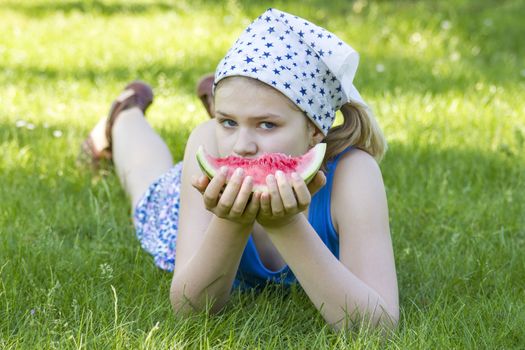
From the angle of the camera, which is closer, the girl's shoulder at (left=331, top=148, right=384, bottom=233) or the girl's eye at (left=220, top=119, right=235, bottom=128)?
the girl's eye at (left=220, top=119, right=235, bottom=128)

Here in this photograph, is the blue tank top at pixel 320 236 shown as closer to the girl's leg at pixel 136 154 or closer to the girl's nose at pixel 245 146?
the girl's nose at pixel 245 146

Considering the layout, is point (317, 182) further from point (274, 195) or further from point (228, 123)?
point (228, 123)

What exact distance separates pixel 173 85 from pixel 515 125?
2.49m

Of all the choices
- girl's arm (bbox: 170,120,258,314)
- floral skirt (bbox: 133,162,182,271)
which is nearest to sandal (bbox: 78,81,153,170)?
floral skirt (bbox: 133,162,182,271)

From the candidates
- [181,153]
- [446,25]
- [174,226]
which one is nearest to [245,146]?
[174,226]

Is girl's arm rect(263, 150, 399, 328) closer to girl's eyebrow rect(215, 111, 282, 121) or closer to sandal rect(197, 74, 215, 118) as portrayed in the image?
girl's eyebrow rect(215, 111, 282, 121)

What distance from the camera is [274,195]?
2705 millimetres

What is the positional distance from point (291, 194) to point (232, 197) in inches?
6.7

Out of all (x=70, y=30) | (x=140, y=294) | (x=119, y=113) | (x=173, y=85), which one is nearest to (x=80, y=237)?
(x=140, y=294)

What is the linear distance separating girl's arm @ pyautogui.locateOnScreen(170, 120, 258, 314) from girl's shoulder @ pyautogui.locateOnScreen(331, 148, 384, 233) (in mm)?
471

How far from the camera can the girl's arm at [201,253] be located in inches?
118

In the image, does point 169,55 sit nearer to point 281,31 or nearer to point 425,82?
point 425,82

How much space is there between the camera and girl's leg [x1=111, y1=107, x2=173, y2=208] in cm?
479

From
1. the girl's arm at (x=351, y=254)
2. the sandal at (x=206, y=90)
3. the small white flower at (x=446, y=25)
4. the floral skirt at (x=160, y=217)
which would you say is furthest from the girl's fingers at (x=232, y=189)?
the small white flower at (x=446, y=25)
